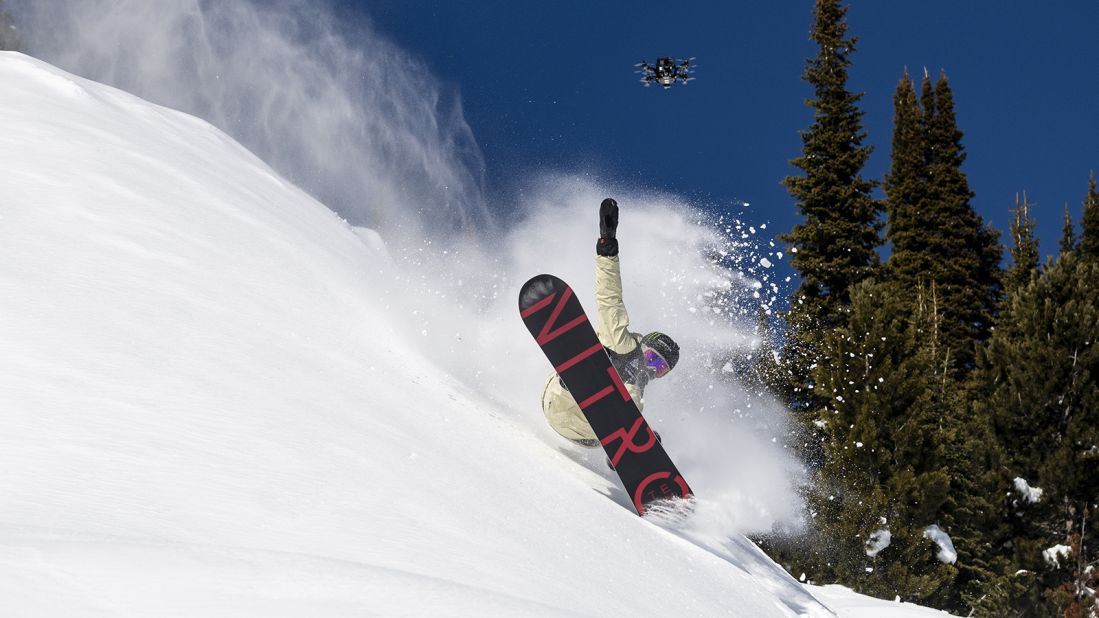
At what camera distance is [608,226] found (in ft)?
23.3

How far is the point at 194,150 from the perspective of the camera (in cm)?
996

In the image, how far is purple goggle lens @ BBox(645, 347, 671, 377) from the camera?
25.4 ft

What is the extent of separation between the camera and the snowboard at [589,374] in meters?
7.04

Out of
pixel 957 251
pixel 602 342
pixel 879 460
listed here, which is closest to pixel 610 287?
pixel 602 342

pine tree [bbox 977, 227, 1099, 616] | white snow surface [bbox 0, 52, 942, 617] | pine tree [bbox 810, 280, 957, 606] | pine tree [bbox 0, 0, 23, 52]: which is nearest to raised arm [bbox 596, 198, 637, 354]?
white snow surface [bbox 0, 52, 942, 617]

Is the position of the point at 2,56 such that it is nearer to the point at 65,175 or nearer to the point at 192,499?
the point at 65,175

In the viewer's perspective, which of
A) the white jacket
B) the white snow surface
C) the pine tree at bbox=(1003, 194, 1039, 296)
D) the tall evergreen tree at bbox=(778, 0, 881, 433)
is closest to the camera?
the white snow surface

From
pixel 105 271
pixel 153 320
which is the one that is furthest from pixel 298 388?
pixel 105 271

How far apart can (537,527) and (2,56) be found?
8.84 m

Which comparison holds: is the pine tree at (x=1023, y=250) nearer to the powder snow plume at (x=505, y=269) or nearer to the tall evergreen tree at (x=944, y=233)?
the tall evergreen tree at (x=944, y=233)

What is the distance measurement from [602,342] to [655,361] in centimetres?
54

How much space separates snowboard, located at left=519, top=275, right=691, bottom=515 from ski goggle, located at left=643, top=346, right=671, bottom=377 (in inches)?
26.4

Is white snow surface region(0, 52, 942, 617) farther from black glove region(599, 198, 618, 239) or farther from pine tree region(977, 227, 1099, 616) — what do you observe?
pine tree region(977, 227, 1099, 616)

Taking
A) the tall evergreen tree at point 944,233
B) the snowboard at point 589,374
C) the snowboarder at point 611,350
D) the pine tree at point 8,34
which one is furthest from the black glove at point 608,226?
the tall evergreen tree at point 944,233
